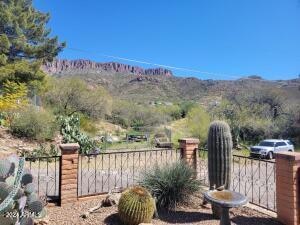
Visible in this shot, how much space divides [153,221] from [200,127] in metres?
18.3

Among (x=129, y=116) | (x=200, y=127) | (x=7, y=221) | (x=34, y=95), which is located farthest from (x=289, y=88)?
(x=7, y=221)

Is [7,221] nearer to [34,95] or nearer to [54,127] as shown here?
[54,127]

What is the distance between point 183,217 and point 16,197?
9.45ft

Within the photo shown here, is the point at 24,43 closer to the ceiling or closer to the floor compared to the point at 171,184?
closer to the ceiling

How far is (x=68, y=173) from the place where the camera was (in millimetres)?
6309

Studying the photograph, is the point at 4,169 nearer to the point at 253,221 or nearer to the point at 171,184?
the point at 171,184

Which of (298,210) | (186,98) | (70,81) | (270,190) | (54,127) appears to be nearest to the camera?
(298,210)

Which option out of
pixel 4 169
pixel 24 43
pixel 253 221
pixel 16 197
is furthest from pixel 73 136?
pixel 4 169

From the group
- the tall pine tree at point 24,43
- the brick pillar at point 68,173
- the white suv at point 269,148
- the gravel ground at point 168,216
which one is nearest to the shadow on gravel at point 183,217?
the gravel ground at point 168,216

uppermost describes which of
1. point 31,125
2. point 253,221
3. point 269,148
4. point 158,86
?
point 158,86

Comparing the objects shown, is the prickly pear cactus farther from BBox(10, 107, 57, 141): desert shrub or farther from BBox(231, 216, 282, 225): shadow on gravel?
BBox(10, 107, 57, 141): desert shrub

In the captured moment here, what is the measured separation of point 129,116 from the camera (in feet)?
136

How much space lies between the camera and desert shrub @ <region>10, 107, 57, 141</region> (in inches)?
604

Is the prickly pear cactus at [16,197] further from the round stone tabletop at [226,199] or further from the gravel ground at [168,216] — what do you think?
the round stone tabletop at [226,199]
